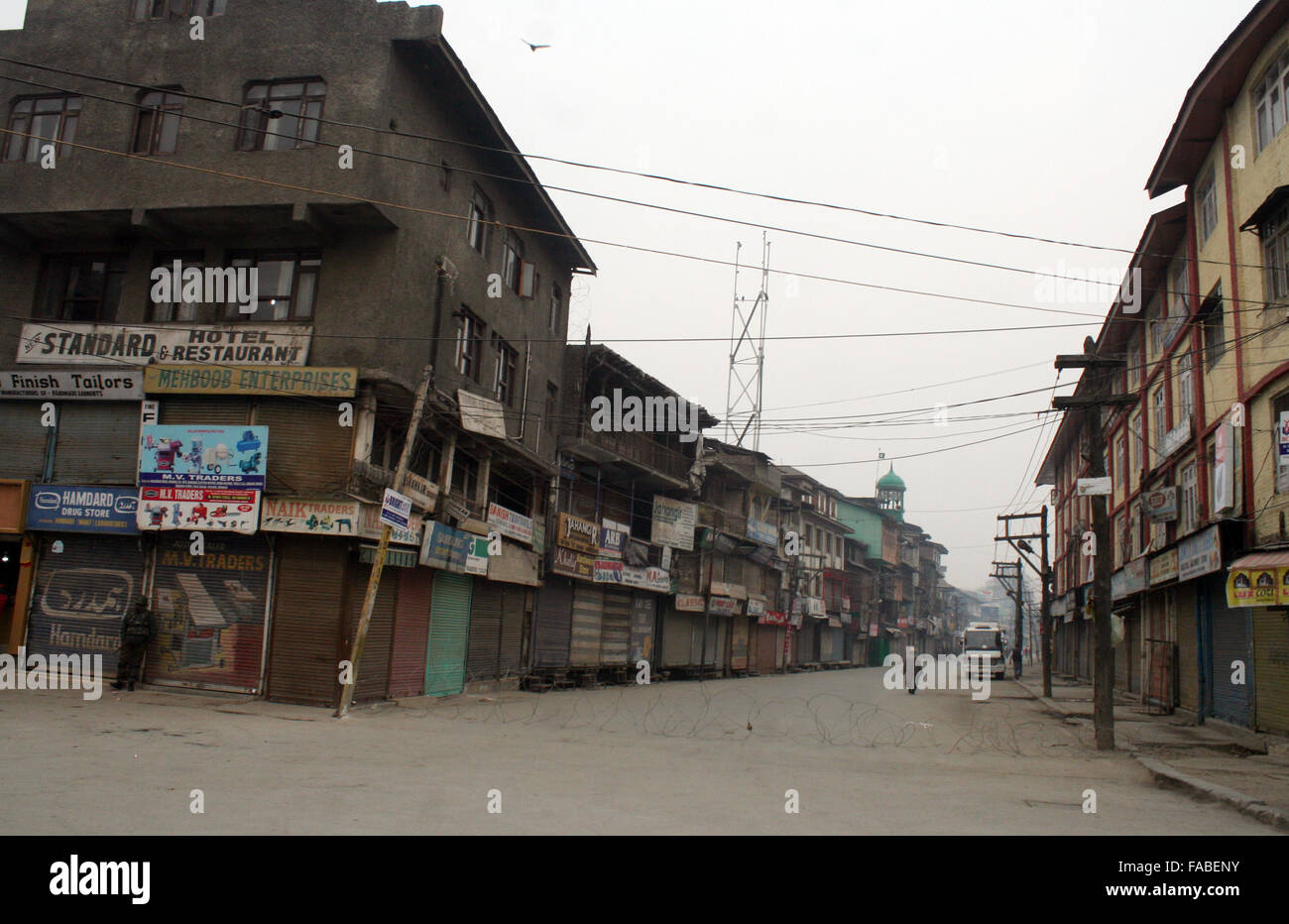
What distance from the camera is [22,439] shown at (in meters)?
20.2

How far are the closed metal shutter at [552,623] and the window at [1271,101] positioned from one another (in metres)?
20.7

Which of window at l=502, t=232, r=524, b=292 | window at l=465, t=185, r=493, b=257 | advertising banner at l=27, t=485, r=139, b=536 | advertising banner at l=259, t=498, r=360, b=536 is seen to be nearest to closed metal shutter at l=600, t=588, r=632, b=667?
window at l=502, t=232, r=524, b=292

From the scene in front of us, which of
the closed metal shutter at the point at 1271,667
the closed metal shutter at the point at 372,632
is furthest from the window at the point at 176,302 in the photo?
the closed metal shutter at the point at 1271,667

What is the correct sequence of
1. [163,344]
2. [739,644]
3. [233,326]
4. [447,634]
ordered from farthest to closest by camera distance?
1. [739,644]
2. [447,634]
3. [163,344]
4. [233,326]

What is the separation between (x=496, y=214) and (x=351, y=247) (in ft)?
21.1

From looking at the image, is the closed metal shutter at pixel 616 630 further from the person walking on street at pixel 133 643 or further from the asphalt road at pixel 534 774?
the person walking on street at pixel 133 643

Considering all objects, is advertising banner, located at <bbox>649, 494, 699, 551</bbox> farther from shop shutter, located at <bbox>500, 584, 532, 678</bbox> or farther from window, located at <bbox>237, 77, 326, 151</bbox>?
window, located at <bbox>237, 77, 326, 151</bbox>

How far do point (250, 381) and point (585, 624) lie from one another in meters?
15.6

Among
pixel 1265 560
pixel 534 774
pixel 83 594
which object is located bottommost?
pixel 534 774

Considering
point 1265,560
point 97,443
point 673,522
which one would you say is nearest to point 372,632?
point 97,443

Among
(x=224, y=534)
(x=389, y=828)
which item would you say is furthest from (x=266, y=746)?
(x=224, y=534)

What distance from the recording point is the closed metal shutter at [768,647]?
49656 mm

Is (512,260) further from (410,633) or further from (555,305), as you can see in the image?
(410,633)

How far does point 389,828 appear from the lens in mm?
7402
